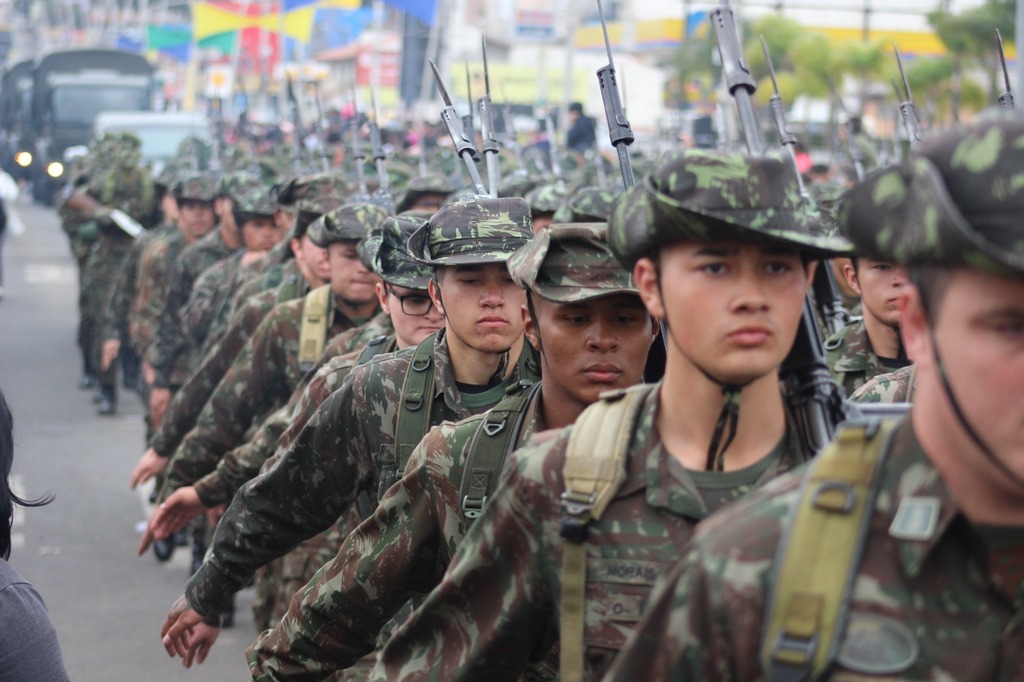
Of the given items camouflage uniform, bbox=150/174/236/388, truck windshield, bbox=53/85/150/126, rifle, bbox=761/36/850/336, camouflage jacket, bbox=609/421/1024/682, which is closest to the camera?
camouflage jacket, bbox=609/421/1024/682

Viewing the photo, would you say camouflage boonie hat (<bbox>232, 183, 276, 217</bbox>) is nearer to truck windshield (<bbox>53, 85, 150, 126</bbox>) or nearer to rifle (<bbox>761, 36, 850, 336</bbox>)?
rifle (<bbox>761, 36, 850, 336</bbox>)

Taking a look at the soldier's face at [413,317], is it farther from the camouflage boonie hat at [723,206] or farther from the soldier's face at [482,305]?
the camouflage boonie hat at [723,206]

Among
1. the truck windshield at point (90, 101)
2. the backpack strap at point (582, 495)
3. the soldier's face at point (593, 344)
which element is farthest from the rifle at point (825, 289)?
the truck windshield at point (90, 101)

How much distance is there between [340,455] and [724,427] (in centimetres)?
223

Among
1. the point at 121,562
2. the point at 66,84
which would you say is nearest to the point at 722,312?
the point at 121,562

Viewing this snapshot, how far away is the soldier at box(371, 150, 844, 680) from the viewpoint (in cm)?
280

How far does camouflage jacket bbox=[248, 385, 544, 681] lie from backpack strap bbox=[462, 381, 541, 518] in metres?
0.02

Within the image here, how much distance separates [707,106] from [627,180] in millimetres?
35677

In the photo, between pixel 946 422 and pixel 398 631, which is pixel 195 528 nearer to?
pixel 398 631

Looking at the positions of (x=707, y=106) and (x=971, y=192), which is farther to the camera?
(x=707, y=106)

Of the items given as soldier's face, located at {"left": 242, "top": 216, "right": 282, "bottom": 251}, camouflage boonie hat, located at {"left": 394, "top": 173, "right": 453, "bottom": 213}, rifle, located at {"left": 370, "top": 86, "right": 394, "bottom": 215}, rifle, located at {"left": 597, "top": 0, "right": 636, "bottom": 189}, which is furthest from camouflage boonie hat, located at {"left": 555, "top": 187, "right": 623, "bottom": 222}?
soldier's face, located at {"left": 242, "top": 216, "right": 282, "bottom": 251}

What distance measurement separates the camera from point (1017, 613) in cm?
212

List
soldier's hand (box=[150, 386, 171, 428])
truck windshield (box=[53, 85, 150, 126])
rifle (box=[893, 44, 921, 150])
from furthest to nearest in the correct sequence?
truck windshield (box=[53, 85, 150, 126]) < soldier's hand (box=[150, 386, 171, 428]) < rifle (box=[893, 44, 921, 150])

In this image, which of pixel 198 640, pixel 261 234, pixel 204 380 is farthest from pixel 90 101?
pixel 198 640
